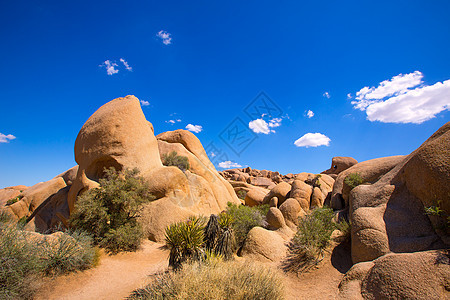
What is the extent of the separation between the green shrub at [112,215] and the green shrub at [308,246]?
695cm

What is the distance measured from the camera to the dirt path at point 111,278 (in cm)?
607

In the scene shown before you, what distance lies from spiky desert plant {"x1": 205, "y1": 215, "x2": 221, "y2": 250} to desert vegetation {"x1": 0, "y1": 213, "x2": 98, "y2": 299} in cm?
432

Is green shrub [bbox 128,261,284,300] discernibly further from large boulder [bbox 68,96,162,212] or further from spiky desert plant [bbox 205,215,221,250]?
large boulder [bbox 68,96,162,212]

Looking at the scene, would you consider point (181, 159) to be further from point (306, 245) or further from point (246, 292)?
point (246, 292)

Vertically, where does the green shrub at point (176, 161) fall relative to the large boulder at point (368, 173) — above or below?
above

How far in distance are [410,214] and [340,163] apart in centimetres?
3356

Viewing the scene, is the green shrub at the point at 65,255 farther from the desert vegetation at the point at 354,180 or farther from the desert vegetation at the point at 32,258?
the desert vegetation at the point at 354,180

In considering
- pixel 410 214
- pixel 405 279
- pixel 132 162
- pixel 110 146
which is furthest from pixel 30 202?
pixel 410 214

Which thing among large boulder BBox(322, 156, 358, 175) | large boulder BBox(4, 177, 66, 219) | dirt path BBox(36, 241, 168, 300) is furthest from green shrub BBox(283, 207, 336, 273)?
large boulder BBox(322, 156, 358, 175)

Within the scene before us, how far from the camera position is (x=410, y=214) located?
6547mm

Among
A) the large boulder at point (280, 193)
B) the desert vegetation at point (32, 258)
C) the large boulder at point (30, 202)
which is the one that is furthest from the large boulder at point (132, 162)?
the large boulder at point (280, 193)

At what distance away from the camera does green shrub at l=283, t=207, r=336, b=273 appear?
7.27m

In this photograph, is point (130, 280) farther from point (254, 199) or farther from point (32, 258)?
point (254, 199)

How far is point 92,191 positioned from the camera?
10.7m
